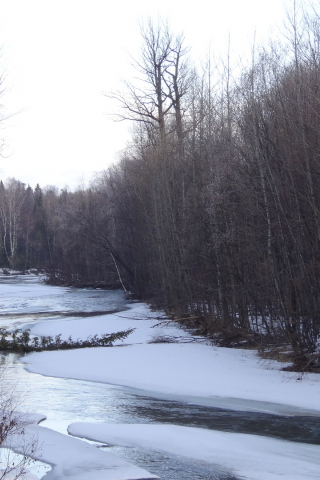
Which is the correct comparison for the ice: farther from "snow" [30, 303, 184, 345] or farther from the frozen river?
"snow" [30, 303, 184, 345]

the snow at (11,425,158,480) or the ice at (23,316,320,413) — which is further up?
the snow at (11,425,158,480)

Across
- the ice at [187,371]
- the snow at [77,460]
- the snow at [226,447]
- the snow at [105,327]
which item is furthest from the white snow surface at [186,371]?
the snow at [77,460]

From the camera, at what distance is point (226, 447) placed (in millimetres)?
7762

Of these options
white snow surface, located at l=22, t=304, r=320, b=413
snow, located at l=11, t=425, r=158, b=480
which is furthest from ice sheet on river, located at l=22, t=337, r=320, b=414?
snow, located at l=11, t=425, r=158, b=480

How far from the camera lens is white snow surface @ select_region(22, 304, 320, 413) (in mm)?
11100

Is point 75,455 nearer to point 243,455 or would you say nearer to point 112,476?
point 112,476

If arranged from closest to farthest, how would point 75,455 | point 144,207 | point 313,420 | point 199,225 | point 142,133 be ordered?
point 75,455 → point 313,420 → point 199,225 → point 144,207 → point 142,133

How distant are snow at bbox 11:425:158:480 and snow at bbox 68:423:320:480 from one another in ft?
2.08

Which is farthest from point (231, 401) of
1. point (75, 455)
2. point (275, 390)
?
point (75, 455)

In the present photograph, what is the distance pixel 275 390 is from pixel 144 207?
2120 cm

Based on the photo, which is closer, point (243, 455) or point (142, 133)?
point (243, 455)

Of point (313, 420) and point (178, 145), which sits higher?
point (178, 145)

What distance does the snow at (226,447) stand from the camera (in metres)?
6.86

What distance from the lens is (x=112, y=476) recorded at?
6.41 metres
